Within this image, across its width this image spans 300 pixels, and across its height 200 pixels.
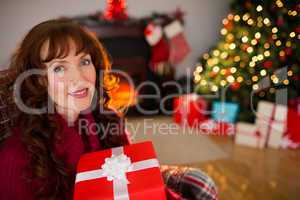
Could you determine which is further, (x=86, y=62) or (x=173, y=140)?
(x=173, y=140)

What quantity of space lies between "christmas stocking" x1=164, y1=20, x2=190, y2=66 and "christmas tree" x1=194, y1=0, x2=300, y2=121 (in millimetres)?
487

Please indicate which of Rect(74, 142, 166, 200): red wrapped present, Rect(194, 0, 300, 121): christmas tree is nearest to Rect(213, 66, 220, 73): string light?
Rect(194, 0, 300, 121): christmas tree

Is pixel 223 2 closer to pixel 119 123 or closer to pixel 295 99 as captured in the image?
pixel 295 99

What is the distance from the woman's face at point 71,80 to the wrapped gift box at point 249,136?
6.26 feet

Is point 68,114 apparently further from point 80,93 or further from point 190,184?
point 190,184

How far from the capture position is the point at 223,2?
357 centimetres

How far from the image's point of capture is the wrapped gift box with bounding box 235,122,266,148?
273 cm

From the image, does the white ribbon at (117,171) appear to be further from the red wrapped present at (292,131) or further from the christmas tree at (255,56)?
the red wrapped present at (292,131)

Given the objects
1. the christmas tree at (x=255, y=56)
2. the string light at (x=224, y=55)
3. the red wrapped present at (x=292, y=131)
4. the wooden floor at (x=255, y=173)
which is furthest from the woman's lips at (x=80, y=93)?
the red wrapped present at (x=292, y=131)

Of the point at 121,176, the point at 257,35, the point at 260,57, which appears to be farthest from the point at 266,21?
the point at 121,176

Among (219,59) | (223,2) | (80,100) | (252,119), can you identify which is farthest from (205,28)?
(80,100)

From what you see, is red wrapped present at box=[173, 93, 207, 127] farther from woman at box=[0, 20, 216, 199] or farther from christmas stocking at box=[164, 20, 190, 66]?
woman at box=[0, 20, 216, 199]

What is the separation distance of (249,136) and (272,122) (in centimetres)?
23

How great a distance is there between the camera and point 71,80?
43.5 inches
